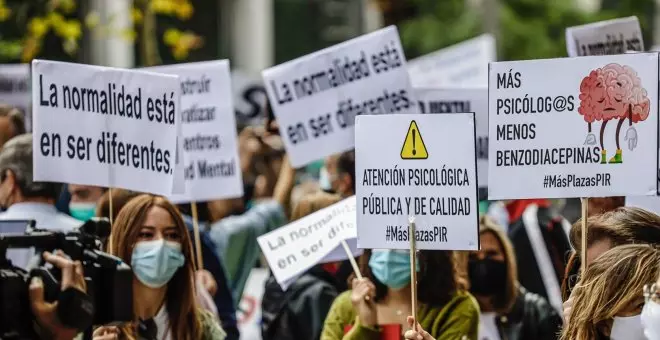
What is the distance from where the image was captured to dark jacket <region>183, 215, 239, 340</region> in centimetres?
832

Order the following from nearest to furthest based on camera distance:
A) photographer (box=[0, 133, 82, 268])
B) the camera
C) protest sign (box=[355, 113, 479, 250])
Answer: the camera
protest sign (box=[355, 113, 479, 250])
photographer (box=[0, 133, 82, 268])

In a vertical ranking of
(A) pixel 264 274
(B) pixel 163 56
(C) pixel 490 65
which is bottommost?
(A) pixel 264 274

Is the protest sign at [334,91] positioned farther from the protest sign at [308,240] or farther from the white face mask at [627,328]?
the white face mask at [627,328]

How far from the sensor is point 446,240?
20.9 feet

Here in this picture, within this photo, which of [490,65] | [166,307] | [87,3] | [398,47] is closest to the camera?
[490,65]

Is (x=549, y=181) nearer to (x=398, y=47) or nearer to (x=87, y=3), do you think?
(x=398, y=47)

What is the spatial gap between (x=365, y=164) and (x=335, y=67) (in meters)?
2.62

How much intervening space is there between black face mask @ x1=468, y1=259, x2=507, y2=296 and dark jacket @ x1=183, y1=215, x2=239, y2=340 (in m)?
1.25

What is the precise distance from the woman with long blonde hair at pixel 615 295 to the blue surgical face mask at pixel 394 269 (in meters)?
1.70

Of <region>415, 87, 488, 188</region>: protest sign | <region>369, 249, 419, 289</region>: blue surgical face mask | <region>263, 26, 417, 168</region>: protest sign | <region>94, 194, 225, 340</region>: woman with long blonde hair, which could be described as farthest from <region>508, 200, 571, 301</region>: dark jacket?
<region>94, 194, 225, 340</region>: woman with long blonde hair

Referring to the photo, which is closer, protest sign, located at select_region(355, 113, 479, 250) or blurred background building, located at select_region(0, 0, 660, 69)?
protest sign, located at select_region(355, 113, 479, 250)

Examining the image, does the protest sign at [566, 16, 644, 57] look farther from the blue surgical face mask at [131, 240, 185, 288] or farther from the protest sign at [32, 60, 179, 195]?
the blue surgical face mask at [131, 240, 185, 288]

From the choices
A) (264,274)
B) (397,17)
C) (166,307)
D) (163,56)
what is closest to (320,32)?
(397,17)

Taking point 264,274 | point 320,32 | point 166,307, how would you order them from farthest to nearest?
point 320,32, point 264,274, point 166,307
